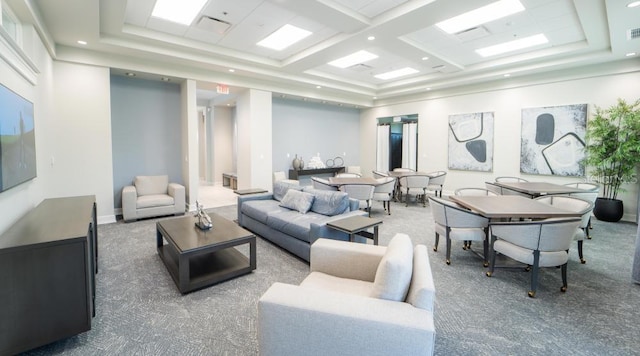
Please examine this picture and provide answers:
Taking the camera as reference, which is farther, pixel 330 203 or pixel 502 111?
pixel 502 111

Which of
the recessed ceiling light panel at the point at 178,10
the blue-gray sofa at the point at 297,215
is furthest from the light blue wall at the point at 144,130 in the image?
the blue-gray sofa at the point at 297,215

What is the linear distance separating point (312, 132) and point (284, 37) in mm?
4340

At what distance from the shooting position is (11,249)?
1832 mm

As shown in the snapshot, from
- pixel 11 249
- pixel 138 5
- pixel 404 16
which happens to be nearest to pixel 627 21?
pixel 404 16

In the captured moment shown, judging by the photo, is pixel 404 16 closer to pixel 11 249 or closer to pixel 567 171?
pixel 11 249

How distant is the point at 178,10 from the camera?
4.13 m

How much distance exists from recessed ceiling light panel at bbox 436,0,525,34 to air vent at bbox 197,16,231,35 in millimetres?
3420

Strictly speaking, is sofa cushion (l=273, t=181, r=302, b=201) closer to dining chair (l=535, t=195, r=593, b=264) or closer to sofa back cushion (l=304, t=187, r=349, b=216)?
sofa back cushion (l=304, t=187, r=349, b=216)

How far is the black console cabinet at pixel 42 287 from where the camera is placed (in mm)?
1832

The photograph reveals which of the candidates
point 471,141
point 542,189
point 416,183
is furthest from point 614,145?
point 416,183

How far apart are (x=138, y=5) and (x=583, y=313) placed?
6.10 meters

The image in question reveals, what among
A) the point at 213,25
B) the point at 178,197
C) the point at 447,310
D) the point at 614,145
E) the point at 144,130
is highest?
the point at 213,25

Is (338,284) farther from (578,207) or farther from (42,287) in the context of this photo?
(578,207)

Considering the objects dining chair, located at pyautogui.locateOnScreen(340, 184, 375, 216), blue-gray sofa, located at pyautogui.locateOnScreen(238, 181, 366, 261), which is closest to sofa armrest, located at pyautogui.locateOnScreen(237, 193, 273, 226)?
blue-gray sofa, located at pyautogui.locateOnScreen(238, 181, 366, 261)
